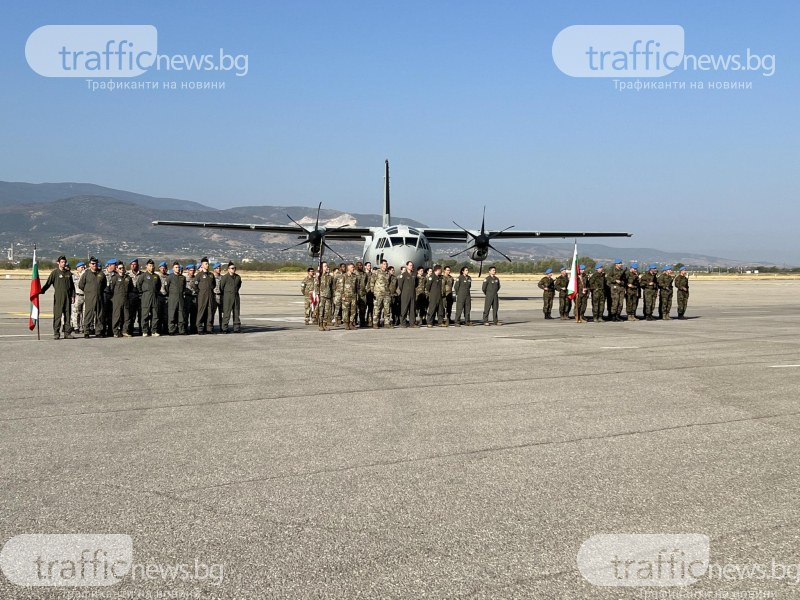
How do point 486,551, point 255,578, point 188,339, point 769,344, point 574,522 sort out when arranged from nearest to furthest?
1. point 255,578
2. point 486,551
3. point 574,522
4. point 769,344
5. point 188,339

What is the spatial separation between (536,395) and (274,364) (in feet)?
15.9

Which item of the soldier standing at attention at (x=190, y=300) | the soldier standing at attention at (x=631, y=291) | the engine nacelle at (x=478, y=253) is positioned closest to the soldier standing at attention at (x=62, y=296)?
the soldier standing at attention at (x=190, y=300)

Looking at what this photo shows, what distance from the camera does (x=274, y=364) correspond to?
13.0 meters

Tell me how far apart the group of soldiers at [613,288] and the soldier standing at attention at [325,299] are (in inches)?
270

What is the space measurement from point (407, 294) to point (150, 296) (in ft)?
23.4

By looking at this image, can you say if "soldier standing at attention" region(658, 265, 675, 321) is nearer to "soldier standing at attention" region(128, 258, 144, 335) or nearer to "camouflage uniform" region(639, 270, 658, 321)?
"camouflage uniform" region(639, 270, 658, 321)

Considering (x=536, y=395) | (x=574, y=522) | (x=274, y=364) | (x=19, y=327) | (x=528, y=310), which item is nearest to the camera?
(x=574, y=522)

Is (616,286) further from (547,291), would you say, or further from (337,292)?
(337,292)

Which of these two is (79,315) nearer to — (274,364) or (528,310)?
(274,364)

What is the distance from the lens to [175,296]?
18.8m

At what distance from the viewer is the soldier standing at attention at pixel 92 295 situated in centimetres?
1791

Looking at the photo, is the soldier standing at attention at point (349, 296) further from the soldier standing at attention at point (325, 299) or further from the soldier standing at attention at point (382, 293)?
the soldier standing at attention at point (382, 293)

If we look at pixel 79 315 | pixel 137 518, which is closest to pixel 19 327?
pixel 79 315

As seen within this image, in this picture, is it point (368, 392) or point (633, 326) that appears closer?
point (368, 392)
